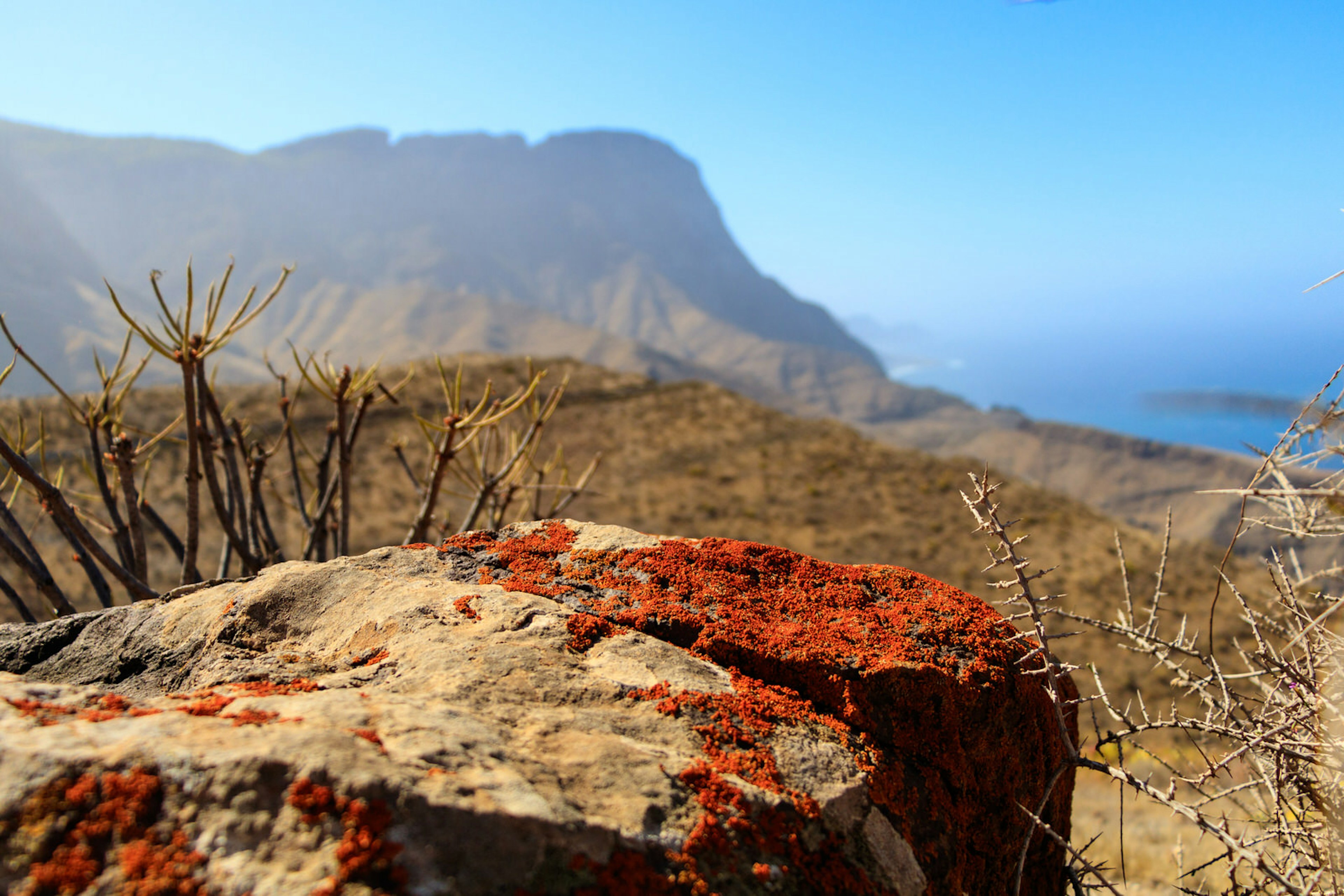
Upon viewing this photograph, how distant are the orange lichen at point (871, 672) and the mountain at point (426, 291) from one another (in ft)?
188

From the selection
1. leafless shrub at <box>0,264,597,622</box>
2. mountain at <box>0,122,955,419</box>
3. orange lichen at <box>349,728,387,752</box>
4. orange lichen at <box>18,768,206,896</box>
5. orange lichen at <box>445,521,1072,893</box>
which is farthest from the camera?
mountain at <box>0,122,955,419</box>

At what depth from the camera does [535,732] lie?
196cm

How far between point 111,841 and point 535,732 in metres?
0.90

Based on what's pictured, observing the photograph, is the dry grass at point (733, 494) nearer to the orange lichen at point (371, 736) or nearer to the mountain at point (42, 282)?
the orange lichen at point (371, 736)

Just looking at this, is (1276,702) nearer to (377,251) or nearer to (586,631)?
(586,631)

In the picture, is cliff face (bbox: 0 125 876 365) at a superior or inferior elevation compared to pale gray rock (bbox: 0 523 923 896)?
superior

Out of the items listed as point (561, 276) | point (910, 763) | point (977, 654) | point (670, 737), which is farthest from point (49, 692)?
point (561, 276)

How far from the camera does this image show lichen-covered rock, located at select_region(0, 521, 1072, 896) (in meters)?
1.48

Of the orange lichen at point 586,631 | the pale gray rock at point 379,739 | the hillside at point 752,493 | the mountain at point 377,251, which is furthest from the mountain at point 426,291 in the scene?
the pale gray rock at point 379,739

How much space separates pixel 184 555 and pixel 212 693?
12.8 ft

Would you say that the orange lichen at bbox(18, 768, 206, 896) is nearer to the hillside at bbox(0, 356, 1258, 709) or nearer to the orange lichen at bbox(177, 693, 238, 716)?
the orange lichen at bbox(177, 693, 238, 716)

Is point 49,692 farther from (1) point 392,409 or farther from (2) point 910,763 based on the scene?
(1) point 392,409

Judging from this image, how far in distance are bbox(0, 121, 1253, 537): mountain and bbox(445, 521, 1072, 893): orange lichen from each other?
57.2m

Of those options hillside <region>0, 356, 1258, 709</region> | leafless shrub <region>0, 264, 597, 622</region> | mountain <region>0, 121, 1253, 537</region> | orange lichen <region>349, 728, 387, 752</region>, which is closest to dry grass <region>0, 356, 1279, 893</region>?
hillside <region>0, 356, 1258, 709</region>
